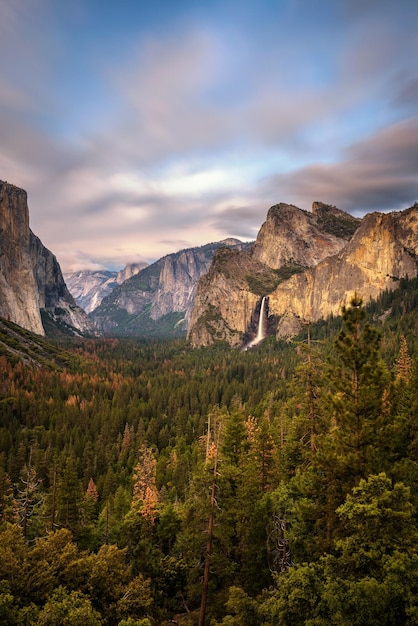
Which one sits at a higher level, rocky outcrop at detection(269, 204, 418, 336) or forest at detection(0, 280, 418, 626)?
rocky outcrop at detection(269, 204, 418, 336)

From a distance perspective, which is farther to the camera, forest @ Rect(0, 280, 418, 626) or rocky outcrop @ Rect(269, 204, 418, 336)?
rocky outcrop @ Rect(269, 204, 418, 336)

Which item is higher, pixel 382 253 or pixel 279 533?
pixel 382 253

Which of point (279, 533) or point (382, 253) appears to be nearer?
point (279, 533)

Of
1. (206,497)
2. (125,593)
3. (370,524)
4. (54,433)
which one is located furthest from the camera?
(54,433)

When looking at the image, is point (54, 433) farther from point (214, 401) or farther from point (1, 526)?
point (1, 526)

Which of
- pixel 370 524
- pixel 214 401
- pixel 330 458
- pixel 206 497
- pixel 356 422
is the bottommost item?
pixel 214 401

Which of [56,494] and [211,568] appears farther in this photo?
[56,494]

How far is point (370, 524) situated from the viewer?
500 inches

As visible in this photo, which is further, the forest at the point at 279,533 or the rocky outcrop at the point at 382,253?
the rocky outcrop at the point at 382,253

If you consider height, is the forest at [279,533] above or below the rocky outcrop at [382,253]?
below

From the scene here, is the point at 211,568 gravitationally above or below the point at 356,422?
below

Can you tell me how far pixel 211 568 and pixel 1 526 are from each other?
58.4ft

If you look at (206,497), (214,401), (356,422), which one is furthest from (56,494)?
(214,401)

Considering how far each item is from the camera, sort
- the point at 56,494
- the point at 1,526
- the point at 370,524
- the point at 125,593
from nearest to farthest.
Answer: the point at 370,524, the point at 125,593, the point at 1,526, the point at 56,494
